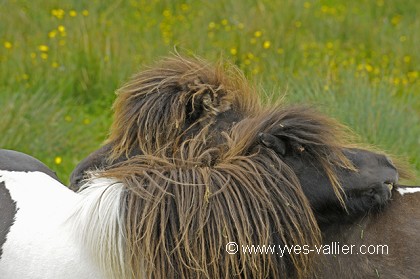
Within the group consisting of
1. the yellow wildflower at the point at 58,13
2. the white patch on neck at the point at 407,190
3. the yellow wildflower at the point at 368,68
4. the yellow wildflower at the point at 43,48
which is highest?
the white patch on neck at the point at 407,190

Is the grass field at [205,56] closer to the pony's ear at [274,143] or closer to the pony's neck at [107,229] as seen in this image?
the pony's ear at [274,143]

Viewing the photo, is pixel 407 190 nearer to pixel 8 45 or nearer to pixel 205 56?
pixel 205 56

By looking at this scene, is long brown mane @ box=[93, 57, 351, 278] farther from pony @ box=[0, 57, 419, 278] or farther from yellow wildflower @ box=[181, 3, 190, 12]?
yellow wildflower @ box=[181, 3, 190, 12]

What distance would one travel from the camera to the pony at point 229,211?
7.61 ft

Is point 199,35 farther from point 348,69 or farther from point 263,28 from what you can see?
point 348,69

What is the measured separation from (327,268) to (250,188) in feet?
1.09

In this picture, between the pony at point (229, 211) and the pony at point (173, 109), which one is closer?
the pony at point (229, 211)

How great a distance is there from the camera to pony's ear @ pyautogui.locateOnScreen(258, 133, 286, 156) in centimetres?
243

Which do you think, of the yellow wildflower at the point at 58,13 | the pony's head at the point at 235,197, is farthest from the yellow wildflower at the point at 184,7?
the pony's head at the point at 235,197

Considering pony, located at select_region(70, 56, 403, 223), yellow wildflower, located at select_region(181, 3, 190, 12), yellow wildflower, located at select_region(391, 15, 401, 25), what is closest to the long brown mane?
pony, located at select_region(70, 56, 403, 223)

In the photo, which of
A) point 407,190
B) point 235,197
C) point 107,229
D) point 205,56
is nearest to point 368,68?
point 205,56

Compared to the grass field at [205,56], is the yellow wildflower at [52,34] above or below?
above

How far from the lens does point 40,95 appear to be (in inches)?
218

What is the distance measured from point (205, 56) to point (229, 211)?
12.6 ft
